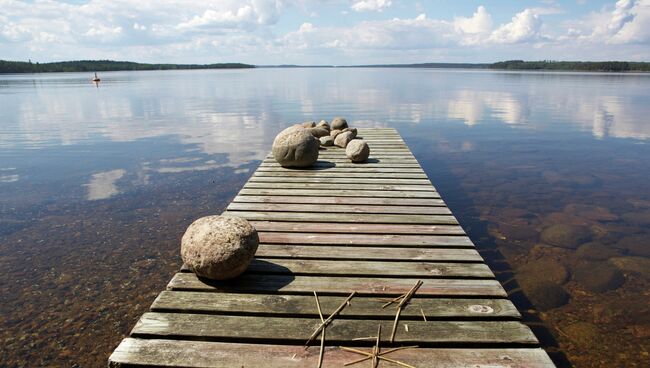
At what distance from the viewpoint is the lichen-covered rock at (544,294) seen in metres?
6.76

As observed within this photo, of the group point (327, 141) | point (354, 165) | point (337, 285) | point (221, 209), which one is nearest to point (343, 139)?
point (327, 141)

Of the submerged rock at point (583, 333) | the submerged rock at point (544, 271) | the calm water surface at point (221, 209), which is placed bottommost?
the submerged rock at point (583, 333)

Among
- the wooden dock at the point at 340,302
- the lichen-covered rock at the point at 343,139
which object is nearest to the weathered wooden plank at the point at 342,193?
the wooden dock at the point at 340,302

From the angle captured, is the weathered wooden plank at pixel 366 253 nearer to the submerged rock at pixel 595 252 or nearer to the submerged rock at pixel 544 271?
the submerged rock at pixel 544 271

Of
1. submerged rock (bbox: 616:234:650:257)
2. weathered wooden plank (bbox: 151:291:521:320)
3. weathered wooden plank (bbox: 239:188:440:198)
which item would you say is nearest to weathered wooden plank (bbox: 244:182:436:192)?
weathered wooden plank (bbox: 239:188:440:198)

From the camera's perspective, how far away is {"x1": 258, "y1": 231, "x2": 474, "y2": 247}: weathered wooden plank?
5.43m

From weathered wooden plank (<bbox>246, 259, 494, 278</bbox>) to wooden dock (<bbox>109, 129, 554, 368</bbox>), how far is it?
1 cm

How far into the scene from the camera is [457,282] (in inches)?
174

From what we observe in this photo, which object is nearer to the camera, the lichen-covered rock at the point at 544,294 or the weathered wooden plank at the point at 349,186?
the lichen-covered rock at the point at 544,294

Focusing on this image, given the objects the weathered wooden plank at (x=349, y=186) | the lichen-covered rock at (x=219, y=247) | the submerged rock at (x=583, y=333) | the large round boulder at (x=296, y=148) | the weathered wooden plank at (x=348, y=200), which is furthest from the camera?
the large round boulder at (x=296, y=148)

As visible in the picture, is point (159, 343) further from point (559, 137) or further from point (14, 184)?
point (559, 137)

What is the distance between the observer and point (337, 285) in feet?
14.3

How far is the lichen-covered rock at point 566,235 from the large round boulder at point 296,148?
5.74 metres

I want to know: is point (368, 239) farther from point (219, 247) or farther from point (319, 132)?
point (319, 132)
